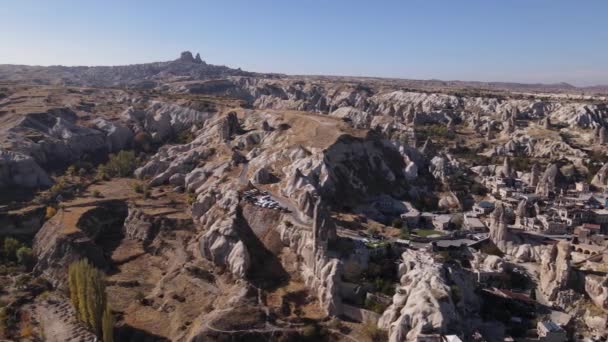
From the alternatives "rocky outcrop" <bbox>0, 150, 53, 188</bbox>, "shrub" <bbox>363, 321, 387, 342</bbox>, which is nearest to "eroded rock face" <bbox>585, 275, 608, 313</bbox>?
"shrub" <bbox>363, 321, 387, 342</bbox>

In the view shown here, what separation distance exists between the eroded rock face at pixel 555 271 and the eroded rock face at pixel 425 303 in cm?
876

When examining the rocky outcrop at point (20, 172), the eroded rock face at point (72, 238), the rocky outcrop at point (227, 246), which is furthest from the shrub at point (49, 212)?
the rocky outcrop at point (227, 246)

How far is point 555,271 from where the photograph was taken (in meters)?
51.8

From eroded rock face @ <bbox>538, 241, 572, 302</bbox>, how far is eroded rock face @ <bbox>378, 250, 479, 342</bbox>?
8758 mm

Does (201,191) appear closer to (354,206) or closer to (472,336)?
(354,206)

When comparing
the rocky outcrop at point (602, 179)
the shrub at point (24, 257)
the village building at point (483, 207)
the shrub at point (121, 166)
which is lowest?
the shrub at point (24, 257)

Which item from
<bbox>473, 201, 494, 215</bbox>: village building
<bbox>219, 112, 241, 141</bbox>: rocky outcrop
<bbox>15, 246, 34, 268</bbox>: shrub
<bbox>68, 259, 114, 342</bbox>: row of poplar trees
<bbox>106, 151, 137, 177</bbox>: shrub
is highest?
<bbox>219, 112, 241, 141</bbox>: rocky outcrop

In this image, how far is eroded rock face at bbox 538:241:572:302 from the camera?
5023 centimetres

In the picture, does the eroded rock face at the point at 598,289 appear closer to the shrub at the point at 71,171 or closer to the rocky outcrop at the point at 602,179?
the rocky outcrop at the point at 602,179

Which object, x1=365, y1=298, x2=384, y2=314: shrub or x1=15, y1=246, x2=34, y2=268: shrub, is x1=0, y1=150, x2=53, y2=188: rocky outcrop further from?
x1=365, y1=298, x2=384, y2=314: shrub

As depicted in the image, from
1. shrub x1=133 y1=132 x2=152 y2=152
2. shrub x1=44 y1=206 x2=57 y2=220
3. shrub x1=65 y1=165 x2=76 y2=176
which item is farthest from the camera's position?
shrub x1=133 y1=132 x2=152 y2=152

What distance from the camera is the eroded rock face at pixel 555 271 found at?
5023 centimetres

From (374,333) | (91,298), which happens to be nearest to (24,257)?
(91,298)

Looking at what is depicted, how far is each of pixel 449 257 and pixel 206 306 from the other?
85.7ft
